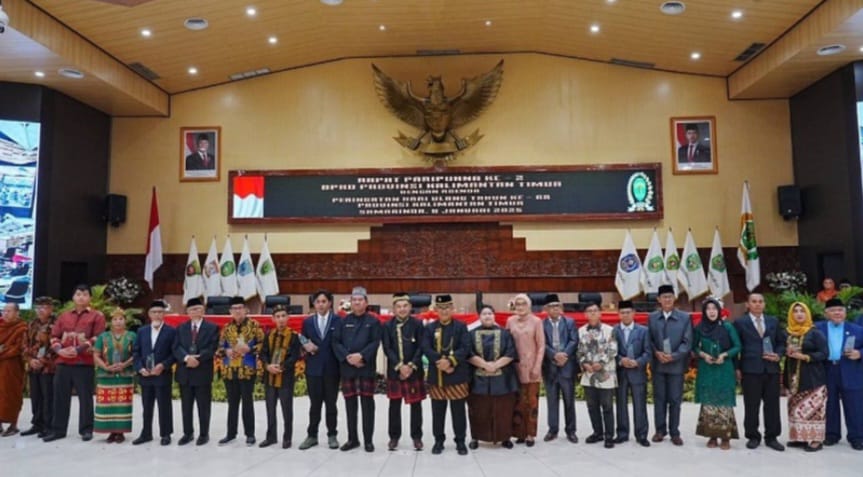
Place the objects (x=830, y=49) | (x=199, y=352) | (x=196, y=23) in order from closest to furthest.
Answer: (x=199, y=352), (x=830, y=49), (x=196, y=23)

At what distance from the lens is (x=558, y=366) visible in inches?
217

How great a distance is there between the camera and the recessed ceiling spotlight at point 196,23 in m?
8.74

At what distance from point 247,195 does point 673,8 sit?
716cm

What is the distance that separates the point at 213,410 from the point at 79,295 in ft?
6.65

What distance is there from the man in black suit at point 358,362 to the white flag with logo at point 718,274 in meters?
7.06

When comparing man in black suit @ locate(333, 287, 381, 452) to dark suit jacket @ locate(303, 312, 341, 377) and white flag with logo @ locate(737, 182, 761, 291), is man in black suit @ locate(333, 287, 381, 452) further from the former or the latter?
white flag with logo @ locate(737, 182, 761, 291)

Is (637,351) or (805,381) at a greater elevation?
(637,351)

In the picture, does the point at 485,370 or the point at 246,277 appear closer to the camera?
the point at 485,370

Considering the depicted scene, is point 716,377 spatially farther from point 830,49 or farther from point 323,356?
point 830,49

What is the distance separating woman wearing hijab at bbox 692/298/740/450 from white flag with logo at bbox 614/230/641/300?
512 cm

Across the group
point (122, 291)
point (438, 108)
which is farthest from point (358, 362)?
point (122, 291)

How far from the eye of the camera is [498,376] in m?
5.05

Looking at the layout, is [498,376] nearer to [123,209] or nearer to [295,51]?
[295,51]

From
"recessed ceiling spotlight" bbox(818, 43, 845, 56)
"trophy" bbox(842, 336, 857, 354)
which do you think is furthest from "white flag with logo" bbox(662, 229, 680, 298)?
"trophy" bbox(842, 336, 857, 354)
